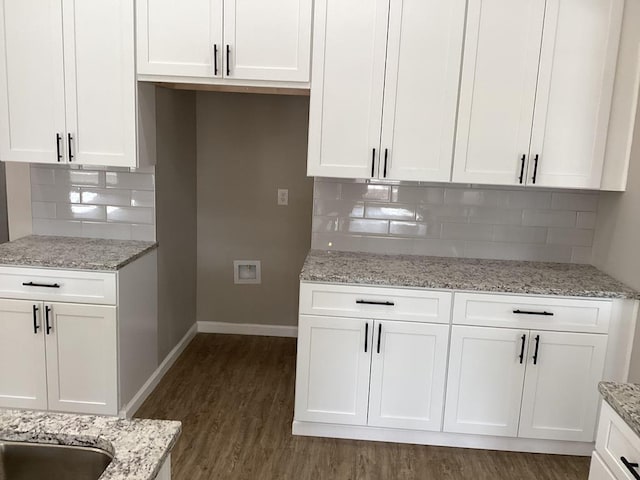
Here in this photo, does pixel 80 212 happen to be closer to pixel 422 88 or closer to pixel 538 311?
pixel 422 88

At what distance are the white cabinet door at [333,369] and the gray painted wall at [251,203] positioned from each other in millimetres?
1374

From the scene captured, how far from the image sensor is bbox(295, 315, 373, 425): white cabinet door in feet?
8.61

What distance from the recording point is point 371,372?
2.65 metres

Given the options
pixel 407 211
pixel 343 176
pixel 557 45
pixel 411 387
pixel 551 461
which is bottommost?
pixel 551 461

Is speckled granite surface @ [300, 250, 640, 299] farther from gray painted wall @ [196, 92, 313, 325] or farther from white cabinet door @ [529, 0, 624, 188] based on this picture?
gray painted wall @ [196, 92, 313, 325]

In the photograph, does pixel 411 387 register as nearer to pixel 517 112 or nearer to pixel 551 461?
pixel 551 461

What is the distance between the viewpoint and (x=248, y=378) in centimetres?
342

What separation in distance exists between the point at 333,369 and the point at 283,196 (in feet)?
5.18

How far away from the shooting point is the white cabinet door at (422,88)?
2.58 m

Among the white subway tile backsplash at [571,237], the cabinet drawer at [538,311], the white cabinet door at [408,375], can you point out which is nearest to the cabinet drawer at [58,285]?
the white cabinet door at [408,375]

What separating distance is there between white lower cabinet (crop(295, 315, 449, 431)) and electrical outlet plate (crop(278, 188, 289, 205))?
142 cm

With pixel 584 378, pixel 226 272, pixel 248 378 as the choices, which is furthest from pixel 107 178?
pixel 584 378

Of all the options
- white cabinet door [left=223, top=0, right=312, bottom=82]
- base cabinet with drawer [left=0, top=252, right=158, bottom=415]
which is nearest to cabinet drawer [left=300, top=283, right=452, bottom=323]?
base cabinet with drawer [left=0, top=252, right=158, bottom=415]

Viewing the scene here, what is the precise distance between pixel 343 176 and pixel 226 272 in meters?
1.63
